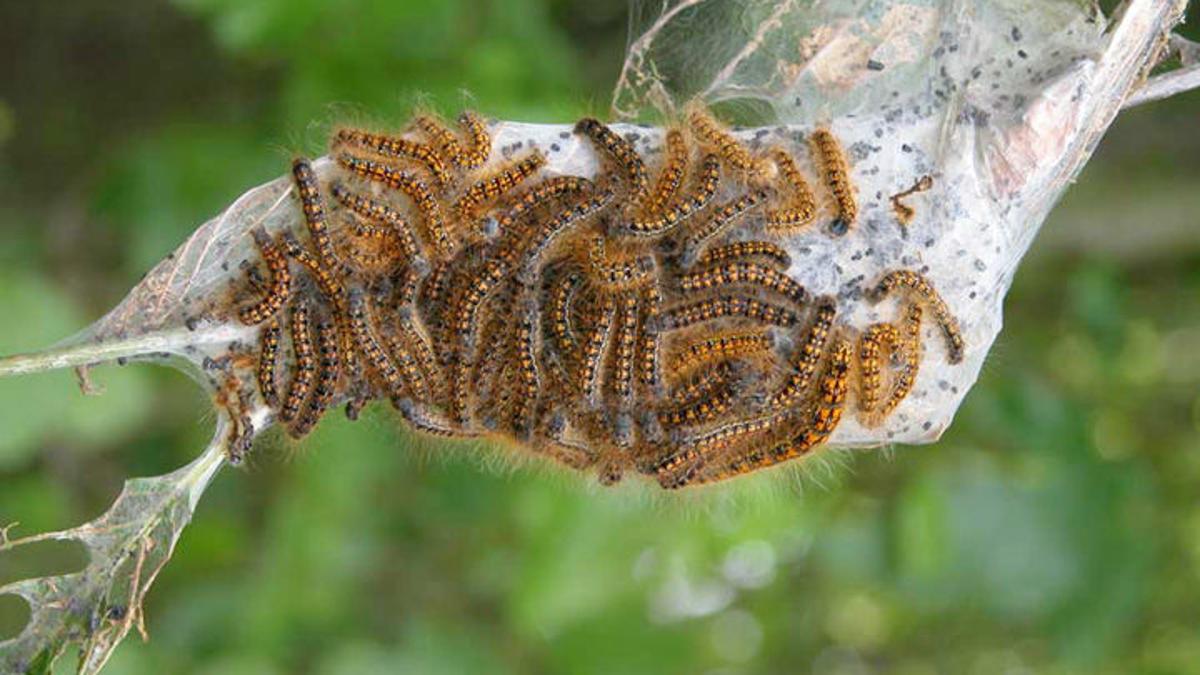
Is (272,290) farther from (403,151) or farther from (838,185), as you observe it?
(838,185)

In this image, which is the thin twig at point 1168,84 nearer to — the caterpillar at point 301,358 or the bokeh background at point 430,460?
the bokeh background at point 430,460

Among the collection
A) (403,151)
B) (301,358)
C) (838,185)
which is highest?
(403,151)

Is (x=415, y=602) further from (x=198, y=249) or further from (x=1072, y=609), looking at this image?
(x=198, y=249)

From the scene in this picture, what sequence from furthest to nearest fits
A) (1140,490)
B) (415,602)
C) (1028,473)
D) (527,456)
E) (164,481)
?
(415,602), (1028,473), (1140,490), (527,456), (164,481)

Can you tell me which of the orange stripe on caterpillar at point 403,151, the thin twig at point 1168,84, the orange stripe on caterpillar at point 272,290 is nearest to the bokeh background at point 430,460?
the orange stripe on caterpillar at point 403,151

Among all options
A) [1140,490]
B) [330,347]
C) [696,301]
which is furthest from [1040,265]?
[330,347]

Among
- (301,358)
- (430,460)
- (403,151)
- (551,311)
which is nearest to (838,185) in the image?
(551,311)
